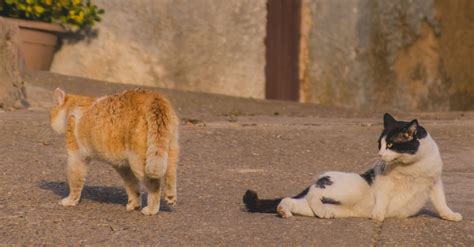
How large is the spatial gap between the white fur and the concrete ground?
0.28 ft

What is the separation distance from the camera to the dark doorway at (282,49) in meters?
13.9

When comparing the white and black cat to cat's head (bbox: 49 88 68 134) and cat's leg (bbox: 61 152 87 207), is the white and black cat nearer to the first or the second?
cat's leg (bbox: 61 152 87 207)

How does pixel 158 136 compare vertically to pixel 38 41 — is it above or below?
below

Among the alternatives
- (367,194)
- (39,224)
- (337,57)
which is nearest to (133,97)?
(39,224)

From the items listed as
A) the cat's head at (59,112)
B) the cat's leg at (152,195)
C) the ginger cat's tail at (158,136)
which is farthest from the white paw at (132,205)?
the cat's head at (59,112)

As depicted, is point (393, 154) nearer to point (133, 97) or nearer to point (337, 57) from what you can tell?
point (133, 97)

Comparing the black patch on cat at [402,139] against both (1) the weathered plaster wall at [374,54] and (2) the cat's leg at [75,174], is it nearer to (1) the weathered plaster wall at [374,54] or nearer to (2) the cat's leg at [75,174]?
(2) the cat's leg at [75,174]

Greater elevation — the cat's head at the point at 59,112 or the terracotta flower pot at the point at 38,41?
the terracotta flower pot at the point at 38,41

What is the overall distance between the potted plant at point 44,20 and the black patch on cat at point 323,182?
7428 mm

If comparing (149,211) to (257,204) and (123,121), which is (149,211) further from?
(257,204)

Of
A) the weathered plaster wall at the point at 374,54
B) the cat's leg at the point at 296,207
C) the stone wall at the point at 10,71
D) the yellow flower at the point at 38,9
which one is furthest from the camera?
the weathered plaster wall at the point at 374,54

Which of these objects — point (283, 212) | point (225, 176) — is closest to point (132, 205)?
point (283, 212)

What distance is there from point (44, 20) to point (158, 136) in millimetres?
7796

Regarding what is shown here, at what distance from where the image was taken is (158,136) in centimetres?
591
